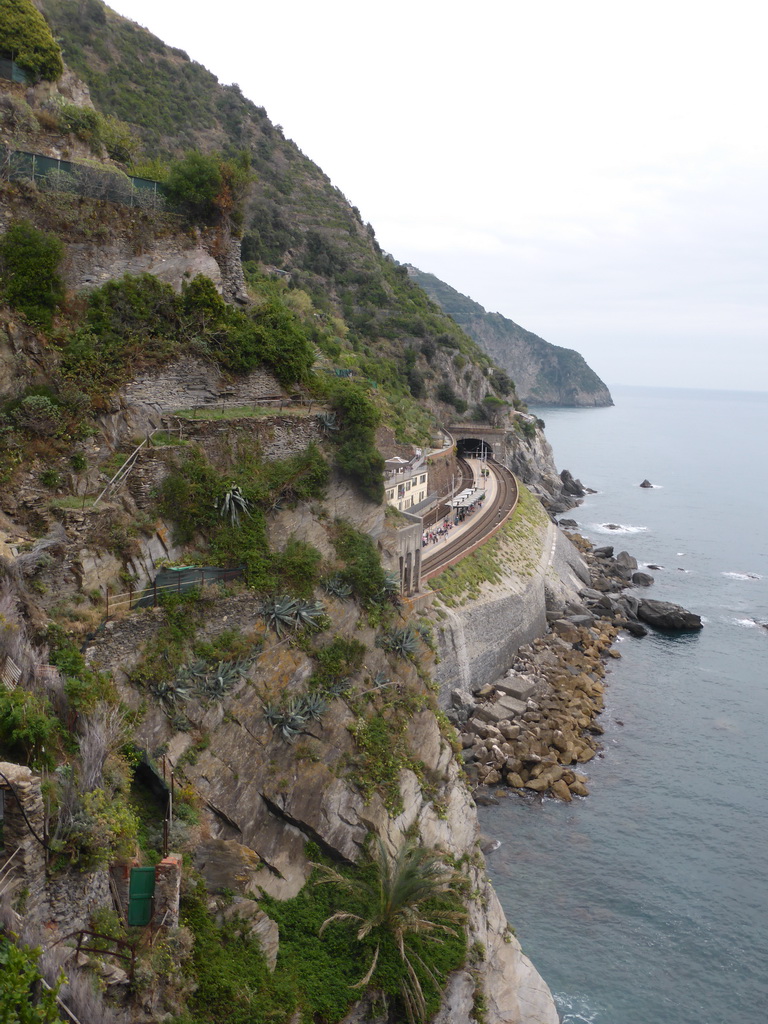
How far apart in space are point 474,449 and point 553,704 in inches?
1940

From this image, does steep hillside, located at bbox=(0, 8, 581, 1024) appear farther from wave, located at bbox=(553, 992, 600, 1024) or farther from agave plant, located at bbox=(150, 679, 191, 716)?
wave, located at bbox=(553, 992, 600, 1024)

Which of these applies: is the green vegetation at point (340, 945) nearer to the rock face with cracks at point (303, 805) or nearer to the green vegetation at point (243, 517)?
the rock face with cracks at point (303, 805)

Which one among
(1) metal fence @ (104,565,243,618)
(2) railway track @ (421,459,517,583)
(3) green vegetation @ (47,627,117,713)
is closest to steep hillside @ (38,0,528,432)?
(2) railway track @ (421,459,517,583)

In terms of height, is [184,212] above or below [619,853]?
above

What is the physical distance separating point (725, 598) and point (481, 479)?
23.4 meters

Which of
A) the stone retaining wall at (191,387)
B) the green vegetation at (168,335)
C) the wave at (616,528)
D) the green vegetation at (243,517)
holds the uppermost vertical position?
the green vegetation at (168,335)

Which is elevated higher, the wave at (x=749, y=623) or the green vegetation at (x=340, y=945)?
the green vegetation at (x=340, y=945)

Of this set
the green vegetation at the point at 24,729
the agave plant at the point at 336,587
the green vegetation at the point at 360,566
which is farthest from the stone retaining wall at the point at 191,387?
the green vegetation at the point at 24,729

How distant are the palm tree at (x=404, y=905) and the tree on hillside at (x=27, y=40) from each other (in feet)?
93.7

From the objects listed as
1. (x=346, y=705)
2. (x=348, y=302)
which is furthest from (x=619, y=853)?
(x=348, y=302)

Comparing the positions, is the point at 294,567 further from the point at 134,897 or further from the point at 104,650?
the point at 134,897

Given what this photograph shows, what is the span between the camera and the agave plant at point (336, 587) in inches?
886

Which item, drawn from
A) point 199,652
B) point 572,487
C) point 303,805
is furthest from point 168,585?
point 572,487

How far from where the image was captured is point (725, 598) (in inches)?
2392
